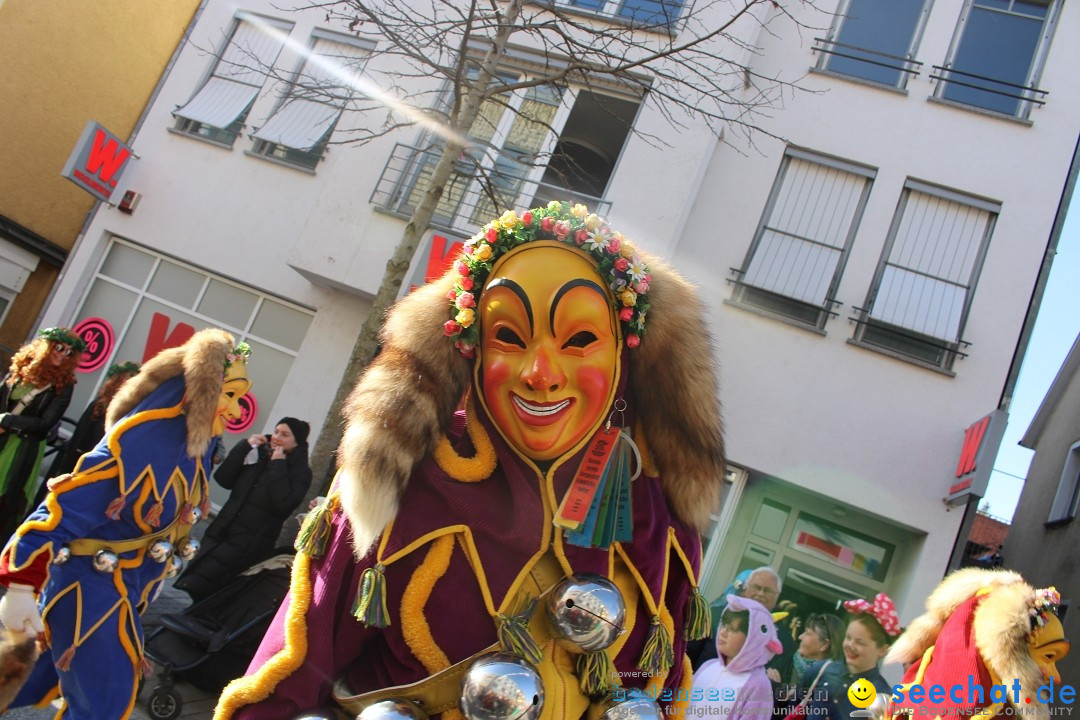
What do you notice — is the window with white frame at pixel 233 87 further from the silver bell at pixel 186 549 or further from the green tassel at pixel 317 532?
the green tassel at pixel 317 532

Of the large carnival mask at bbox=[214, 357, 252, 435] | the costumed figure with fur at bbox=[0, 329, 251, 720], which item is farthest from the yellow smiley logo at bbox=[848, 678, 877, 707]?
the large carnival mask at bbox=[214, 357, 252, 435]

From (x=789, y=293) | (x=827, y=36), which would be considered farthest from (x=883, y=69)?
(x=789, y=293)

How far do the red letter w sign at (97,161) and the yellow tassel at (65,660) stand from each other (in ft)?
29.8

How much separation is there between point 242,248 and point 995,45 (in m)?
9.76

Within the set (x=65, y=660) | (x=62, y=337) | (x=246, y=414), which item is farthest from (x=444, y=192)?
(x=65, y=660)

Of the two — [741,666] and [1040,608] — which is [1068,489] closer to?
[741,666]

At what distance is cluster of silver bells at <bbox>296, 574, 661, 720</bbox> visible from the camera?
162 cm

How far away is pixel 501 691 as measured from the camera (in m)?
1.62

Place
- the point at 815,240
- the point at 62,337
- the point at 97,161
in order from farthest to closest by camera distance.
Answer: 1. the point at 97,161
2. the point at 815,240
3. the point at 62,337

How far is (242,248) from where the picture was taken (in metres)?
10.4

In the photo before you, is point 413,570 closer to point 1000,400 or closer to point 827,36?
point 1000,400

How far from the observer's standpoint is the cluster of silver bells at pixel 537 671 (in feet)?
5.31

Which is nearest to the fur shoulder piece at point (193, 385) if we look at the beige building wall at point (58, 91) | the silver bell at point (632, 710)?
the silver bell at point (632, 710)

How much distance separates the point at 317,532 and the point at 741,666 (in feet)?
10.1
